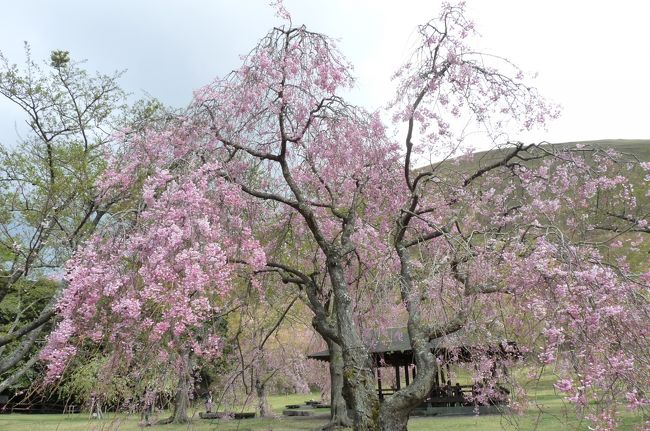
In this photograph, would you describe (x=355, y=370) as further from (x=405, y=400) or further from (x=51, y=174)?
(x=51, y=174)

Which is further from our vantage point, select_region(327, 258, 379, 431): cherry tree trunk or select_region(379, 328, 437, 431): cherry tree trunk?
select_region(327, 258, 379, 431): cherry tree trunk

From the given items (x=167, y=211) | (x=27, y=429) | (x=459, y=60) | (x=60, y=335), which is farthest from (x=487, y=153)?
(x=27, y=429)

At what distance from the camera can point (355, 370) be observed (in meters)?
5.98

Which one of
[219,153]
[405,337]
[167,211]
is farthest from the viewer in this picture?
[405,337]

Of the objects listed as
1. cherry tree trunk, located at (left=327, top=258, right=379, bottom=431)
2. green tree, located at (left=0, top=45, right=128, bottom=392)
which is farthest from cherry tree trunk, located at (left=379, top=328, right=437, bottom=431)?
green tree, located at (left=0, top=45, right=128, bottom=392)

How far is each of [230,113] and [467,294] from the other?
385cm

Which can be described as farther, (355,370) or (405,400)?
(355,370)

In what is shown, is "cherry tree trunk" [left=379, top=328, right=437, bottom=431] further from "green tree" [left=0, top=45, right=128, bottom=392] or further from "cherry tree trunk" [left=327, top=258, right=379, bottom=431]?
"green tree" [left=0, top=45, right=128, bottom=392]

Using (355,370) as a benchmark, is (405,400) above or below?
below

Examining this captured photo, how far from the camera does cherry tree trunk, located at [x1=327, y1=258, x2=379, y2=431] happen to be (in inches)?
227

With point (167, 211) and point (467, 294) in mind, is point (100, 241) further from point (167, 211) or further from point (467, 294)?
point (467, 294)

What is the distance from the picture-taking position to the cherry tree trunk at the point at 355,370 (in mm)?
5766

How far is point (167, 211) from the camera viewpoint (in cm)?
448

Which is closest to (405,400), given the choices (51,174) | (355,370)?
(355,370)
